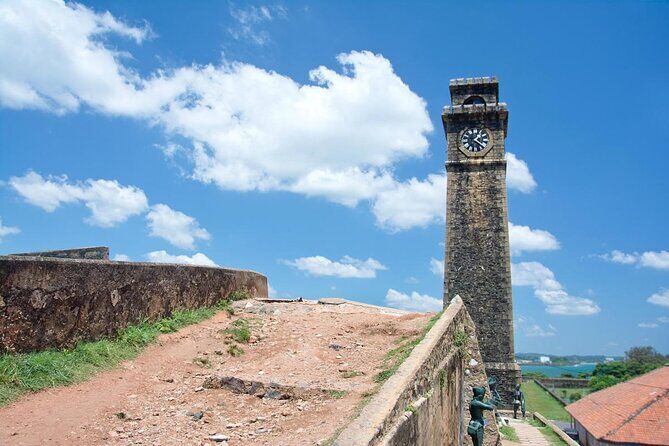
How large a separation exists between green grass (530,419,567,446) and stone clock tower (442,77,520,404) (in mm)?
2203

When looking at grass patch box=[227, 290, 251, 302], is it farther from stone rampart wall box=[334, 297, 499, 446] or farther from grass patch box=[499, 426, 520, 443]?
grass patch box=[499, 426, 520, 443]

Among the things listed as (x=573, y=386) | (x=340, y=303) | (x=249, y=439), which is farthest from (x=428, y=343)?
(x=573, y=386)

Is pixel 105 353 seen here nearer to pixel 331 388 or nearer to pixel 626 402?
pixel 331 388

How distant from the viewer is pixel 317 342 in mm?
6848

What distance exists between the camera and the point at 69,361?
523cm

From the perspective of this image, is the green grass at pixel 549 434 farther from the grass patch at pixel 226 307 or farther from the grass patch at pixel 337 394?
the grass patch at pixel 337 394

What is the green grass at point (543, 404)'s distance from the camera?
32.8m

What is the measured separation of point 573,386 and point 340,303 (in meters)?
54.6

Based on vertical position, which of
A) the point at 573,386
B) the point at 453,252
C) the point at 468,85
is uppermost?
the point at 468,85

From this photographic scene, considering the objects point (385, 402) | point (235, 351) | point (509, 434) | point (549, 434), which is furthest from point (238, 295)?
point (549, 434)

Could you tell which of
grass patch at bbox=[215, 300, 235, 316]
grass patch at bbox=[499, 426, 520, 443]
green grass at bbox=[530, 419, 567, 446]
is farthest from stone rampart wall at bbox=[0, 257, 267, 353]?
green grass at bbox=[530, 419, 567, 446]

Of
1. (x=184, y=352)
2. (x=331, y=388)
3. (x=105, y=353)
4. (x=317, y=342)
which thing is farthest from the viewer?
(x=317, y=342)

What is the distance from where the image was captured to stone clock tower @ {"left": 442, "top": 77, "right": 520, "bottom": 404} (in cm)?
2241

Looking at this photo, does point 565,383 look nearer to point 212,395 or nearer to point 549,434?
point 549,434
